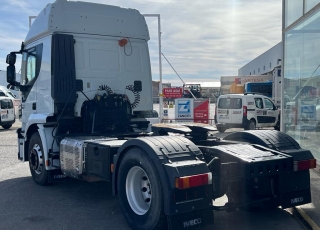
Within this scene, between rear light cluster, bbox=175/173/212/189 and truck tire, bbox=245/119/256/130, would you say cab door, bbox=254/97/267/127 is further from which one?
rear light cluster, bbox=175/173/212/189

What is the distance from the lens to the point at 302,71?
10.4 metres

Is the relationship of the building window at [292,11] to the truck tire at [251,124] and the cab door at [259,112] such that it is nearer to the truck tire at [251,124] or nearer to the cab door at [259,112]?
the truck tire at [251,124]

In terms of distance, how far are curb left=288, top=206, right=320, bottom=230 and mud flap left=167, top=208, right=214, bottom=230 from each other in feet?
5.08

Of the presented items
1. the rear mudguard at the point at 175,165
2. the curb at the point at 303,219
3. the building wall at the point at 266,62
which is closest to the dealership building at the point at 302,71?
the curb at the point at 303,219

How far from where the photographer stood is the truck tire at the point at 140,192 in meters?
4.75

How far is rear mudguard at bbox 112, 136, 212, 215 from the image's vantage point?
4.54 metres

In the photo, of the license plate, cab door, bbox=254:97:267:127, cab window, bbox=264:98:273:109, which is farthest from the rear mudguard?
cab window, bbox=264:98:273:109

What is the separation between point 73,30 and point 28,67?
57.5 inches

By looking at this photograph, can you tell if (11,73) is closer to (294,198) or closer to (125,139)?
(125,139)

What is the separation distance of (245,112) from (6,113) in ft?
40.6

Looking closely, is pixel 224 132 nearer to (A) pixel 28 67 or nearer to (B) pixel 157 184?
(A) pixel 28 67

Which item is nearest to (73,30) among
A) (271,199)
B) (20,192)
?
(20,192)

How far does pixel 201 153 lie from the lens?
16.4 ft

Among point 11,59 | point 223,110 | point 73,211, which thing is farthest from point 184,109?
point 73,211
